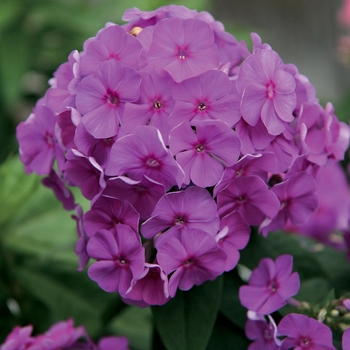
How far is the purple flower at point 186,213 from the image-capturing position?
1.69ft

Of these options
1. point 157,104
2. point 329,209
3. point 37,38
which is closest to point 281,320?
point 157,104

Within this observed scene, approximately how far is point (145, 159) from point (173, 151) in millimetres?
24

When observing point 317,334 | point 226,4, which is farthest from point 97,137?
point 226,4

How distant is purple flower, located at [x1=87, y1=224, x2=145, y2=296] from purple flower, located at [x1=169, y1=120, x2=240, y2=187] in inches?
2.8

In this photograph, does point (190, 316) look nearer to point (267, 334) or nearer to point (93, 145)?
point (267, 334)

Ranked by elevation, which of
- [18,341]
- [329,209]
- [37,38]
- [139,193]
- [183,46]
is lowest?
[37,38]

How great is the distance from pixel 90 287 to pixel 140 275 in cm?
38

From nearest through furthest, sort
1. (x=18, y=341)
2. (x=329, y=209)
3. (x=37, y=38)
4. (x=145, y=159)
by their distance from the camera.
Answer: (x=145, y=159)
(x=18, y=341)
(x=329, y=209)
(x=37, y=38)

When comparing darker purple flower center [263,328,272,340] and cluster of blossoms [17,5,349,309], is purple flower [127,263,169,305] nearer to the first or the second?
cluster of blossoms [17,5,349,309]

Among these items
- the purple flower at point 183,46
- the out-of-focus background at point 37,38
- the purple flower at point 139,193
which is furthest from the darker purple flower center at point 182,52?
the out-of-focus background at point 37,38

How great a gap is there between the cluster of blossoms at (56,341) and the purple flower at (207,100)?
0.84ft

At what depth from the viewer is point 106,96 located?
21.1 inches

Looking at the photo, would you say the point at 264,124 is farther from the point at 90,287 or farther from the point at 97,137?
the point at 90,287

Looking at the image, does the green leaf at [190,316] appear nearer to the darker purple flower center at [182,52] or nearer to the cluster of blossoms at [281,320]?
the cluster of blossoms at [281,320]
